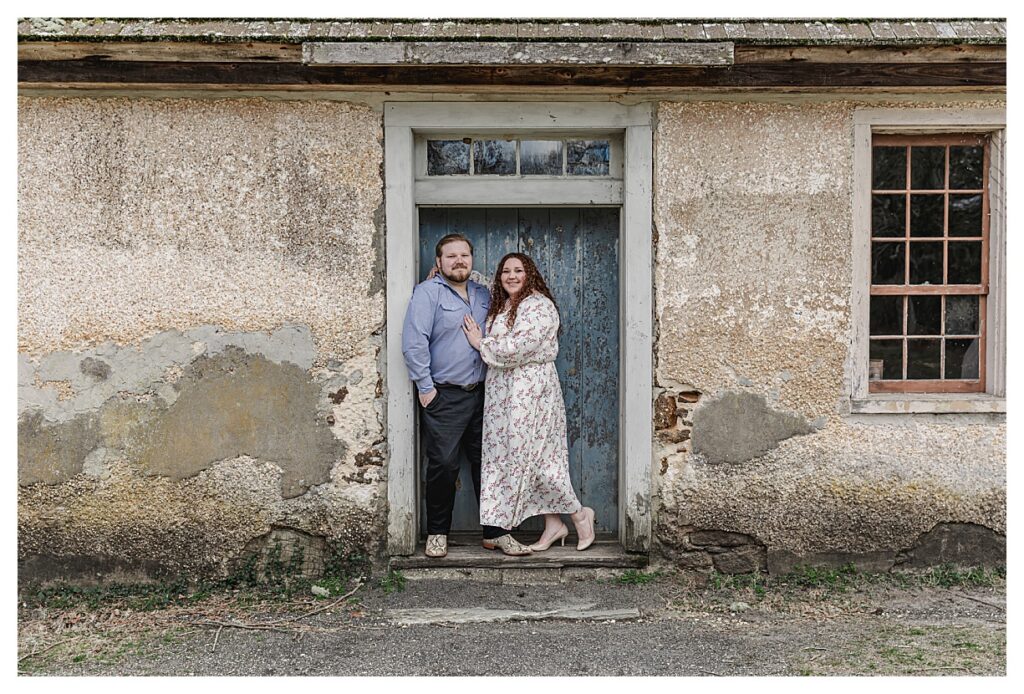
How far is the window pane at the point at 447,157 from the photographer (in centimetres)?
527

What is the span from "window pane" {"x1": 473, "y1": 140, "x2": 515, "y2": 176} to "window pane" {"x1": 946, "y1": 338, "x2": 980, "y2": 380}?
2.88 m

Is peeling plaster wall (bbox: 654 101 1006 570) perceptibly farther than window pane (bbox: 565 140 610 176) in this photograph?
No

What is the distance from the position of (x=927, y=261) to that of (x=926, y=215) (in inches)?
10.9

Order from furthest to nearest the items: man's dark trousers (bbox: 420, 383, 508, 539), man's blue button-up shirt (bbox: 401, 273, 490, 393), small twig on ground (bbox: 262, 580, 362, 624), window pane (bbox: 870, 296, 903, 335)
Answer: window pane (bbox: 870, 296, 903, 335)
man's dark trousers (bbox: 420, 383, 508, 539)
man's blue button-up shirt (bbox: 401, 273, 490, 393)
small twig on ground (bbox: 262, 580, 362, 624)

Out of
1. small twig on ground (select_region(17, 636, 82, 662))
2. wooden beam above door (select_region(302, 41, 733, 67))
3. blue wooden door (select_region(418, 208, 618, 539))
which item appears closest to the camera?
small twig on ground (select_region(17, 636, 82, 662))

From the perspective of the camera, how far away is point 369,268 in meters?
5.04

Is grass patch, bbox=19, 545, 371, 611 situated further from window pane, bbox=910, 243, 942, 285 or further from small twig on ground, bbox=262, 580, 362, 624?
window pane, bbox=910, 243, 942, 285

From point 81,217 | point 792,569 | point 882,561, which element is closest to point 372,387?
point 81,217

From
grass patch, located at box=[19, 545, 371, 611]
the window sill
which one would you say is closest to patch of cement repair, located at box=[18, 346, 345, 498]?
grass patch, located at box=[19, 545, 371, 611]

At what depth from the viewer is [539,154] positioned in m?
5.28

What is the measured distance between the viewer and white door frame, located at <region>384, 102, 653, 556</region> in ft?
16.5

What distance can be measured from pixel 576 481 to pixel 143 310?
282 cm

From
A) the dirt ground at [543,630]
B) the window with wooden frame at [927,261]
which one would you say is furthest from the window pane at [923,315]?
the dirt ground at [543,630]

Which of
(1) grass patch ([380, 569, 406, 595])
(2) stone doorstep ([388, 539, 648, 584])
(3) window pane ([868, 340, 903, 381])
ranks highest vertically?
(3) window pane ([868, 340, 903, 381])
